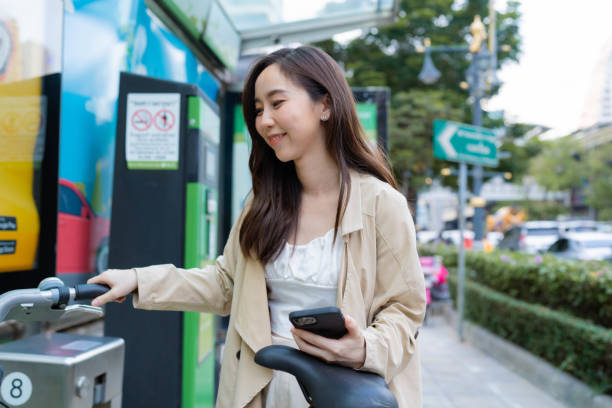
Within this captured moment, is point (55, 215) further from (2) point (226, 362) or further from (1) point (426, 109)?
(1) point (426, 109)

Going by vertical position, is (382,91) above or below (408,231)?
above

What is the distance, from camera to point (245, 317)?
61.8 inches

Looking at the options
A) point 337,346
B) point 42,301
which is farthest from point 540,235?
point 42,301

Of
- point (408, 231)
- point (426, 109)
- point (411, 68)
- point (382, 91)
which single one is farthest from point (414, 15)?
point (408, 231)

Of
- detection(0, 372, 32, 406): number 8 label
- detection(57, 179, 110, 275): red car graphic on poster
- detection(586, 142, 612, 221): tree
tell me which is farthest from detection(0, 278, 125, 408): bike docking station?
detection(586, 142, 612, 221): tree

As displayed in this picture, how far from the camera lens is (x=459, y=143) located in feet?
21.5

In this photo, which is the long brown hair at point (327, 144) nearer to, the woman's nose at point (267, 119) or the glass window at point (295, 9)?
the woman's nose at point (267, 119)

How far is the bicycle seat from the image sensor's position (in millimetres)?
1166

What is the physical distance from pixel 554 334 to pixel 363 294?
4.01m

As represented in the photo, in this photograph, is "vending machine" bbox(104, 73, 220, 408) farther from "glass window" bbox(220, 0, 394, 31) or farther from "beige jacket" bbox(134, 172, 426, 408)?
"glass window" bbox(220, 0, 394, 31)

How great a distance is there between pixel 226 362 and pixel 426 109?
13.8 metres

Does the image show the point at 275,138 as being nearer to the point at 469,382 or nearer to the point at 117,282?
the point at 117,282

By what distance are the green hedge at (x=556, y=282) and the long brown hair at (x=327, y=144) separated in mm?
3390

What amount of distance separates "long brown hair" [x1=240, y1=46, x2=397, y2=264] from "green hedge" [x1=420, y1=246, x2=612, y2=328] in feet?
11.1
